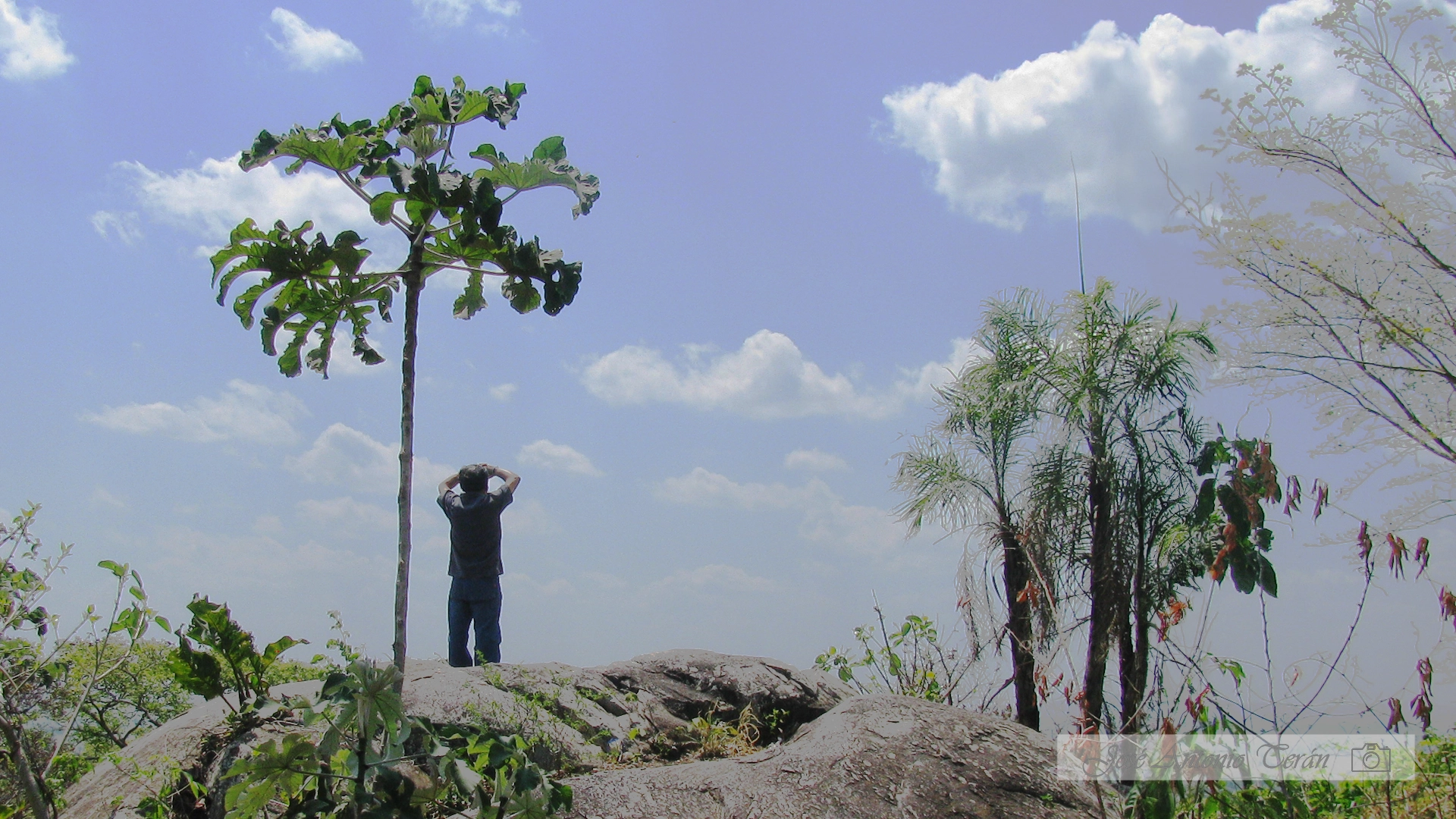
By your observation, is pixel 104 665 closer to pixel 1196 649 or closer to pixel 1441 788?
pixel 1196 649

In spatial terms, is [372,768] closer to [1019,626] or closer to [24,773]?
[24,773]

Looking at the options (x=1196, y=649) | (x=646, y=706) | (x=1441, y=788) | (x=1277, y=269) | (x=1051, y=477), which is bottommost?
(x=1441, y=788)

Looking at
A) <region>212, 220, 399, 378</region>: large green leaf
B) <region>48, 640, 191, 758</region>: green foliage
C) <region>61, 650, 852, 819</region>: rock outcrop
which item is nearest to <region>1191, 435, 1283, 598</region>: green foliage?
<region>61, 650, 852, 819</region>: rock outcrop

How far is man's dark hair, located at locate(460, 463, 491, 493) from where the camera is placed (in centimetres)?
687

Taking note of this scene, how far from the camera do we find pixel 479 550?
271 inches

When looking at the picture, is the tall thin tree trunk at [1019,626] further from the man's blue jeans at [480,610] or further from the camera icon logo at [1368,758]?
the man's blue jeans at [480,610]

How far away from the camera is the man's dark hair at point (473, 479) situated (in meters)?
6.87

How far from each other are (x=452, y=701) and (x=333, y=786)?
135 centimetres

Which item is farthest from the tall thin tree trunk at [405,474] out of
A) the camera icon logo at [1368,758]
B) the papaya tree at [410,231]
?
the camera icon logo at [1368,758]

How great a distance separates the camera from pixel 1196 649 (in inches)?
Result: 173

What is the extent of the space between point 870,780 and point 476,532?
373cm

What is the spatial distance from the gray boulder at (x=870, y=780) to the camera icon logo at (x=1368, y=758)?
4.19 feet

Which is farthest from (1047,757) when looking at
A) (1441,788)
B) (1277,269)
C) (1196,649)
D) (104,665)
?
(104,665)

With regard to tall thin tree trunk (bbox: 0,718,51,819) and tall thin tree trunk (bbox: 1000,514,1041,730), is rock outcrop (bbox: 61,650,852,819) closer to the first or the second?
tall thin tree trunk (bbox: 0,718,51,819)
